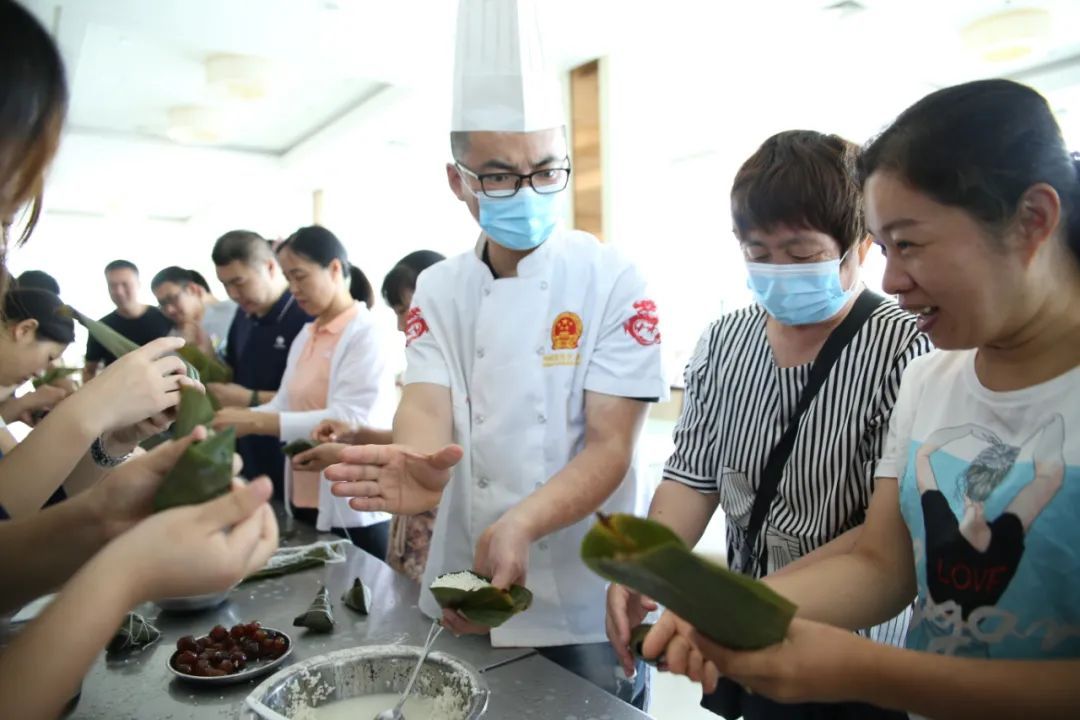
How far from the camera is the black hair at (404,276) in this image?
2.95 meters

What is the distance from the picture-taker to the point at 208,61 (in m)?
6.21

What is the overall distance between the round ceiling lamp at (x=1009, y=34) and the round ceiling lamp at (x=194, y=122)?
6.87 m

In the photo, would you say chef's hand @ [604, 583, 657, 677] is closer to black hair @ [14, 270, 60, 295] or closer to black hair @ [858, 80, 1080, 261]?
black hair @ [858, 80, 1080, 261]

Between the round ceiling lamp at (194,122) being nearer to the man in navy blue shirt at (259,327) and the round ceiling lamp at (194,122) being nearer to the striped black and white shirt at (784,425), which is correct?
the man in navy blue shirt at (259,327)

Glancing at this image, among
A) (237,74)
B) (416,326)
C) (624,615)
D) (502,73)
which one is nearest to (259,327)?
(416,326)

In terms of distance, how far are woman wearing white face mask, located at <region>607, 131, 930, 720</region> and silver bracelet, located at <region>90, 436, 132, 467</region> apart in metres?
1.24

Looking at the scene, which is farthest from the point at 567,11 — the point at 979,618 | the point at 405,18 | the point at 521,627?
the point at 979,618

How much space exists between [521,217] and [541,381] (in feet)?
1.25

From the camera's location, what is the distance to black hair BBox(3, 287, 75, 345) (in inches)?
110

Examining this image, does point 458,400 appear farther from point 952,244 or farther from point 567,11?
point 567,11

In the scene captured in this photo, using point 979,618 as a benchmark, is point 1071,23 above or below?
above

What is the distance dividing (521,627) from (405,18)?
4.61m

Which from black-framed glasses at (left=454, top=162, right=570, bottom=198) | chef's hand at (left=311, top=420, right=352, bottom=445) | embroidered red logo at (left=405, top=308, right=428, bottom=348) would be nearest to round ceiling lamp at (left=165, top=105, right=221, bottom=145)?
chef's hand at (left=311, top=420, right=352, bottom=445)

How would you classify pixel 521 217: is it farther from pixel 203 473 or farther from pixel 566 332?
pixel 203 473
